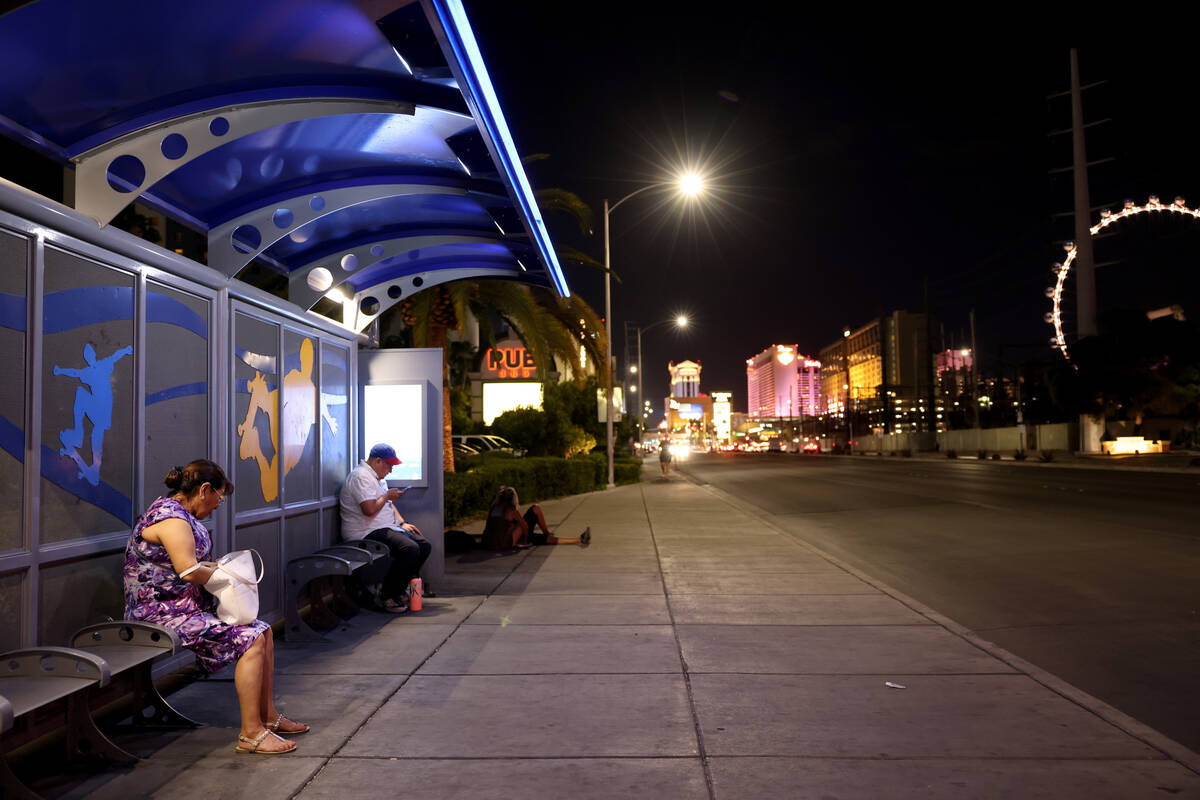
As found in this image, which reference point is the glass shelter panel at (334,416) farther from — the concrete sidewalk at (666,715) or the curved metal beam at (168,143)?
the curved metal beam at (168,143)

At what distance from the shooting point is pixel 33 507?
15.7 ft

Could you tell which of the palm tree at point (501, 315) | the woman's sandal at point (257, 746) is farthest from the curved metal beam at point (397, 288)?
the palm tree at point (501, 315)

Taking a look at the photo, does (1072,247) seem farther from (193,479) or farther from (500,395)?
(193,479)

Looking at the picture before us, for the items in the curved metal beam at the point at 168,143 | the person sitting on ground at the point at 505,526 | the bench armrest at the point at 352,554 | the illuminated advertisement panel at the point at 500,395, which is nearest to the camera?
the curved metal beam at the point at 168,143

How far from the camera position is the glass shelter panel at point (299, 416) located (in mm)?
8180

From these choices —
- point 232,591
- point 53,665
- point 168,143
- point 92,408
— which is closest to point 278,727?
point 232,591

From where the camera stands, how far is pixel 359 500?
880 centimetres

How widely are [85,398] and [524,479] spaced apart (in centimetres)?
1792

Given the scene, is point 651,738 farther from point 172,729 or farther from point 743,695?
point 172,729

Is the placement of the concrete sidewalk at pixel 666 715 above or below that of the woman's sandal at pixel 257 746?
below

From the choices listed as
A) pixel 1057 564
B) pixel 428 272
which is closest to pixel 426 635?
pixel 428 272

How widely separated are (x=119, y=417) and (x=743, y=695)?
13.3 feet

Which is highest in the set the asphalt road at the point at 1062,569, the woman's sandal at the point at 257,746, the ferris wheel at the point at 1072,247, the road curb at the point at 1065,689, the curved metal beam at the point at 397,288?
the ferris wheel at the point at 1072,247

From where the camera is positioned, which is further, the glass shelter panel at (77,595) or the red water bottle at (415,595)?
the red water bottle at (415,595)
